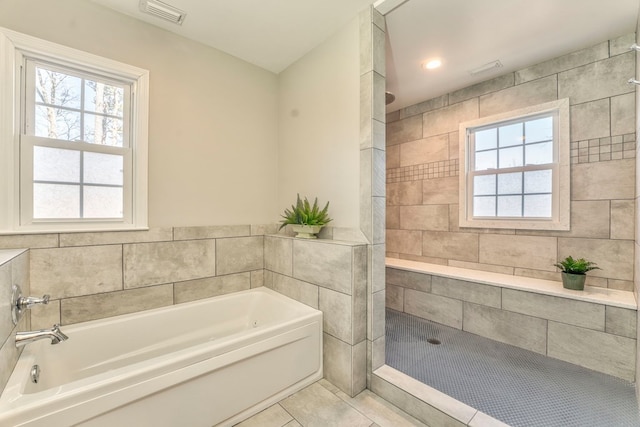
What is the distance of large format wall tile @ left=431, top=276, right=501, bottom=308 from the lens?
2441 millimetres

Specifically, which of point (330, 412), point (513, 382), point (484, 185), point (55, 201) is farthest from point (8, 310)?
point (484, 185)

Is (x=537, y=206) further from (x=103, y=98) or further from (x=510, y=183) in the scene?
(x=103, y=98)

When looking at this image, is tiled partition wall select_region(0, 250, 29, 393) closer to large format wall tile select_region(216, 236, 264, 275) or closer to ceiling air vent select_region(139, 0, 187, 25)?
large format wall tile select_region(216, 236, 264, 275)

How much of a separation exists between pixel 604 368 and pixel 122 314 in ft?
11.3

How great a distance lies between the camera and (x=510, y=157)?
2.82 m

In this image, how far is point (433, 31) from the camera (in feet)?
6.97

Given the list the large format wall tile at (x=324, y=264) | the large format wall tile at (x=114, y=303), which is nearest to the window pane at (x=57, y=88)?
the large format wall tile at (x=114, y=303)

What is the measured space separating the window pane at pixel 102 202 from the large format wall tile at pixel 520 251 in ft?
11.1

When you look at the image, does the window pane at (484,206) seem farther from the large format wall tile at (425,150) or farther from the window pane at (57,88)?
the window pane at (57,88)

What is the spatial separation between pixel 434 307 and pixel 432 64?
2406 mm

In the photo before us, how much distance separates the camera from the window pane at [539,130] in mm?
2547

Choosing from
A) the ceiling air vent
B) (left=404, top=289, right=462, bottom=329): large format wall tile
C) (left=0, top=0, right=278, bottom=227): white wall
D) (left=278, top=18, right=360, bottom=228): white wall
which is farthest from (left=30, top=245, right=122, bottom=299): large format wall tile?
(left=404, top=289, right=462, bottom=329): large format wall tile

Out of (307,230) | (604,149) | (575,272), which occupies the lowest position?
(575,272)

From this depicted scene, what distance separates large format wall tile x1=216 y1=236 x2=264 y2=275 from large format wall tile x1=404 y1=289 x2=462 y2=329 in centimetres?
168
